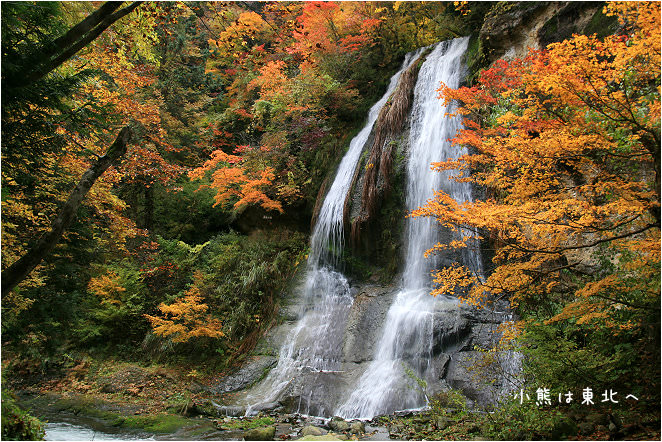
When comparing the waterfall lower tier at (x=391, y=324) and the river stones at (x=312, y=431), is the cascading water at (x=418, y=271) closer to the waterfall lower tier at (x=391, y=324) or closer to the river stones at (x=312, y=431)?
the waterfall lower tier at (x=391, y=324)

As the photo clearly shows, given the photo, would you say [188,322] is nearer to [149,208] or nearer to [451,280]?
[149,208]

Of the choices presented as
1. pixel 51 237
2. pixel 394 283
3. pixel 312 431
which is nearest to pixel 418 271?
pixel 394 283

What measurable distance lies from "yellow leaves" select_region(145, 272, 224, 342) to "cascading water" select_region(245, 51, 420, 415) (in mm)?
1994

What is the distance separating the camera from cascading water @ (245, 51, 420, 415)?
8.85 meters

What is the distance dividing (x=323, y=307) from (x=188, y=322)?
3.68 m

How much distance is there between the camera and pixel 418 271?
390 inches

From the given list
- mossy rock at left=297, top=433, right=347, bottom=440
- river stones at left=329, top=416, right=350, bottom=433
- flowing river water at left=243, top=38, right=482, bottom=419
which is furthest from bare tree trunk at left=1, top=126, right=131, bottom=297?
flowing river water at left=243, top=38, right=482, bottom=419

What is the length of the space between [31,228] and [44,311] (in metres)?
1.65

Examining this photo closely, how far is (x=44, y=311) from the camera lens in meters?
7.38

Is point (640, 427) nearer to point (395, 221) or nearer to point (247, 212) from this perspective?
point (395, 221)

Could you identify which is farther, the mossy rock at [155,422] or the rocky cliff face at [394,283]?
the rocky cliff face at [394,283]

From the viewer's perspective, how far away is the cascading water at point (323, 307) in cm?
885

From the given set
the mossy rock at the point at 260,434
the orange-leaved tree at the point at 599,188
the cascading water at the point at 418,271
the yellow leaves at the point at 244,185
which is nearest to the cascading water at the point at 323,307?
the cascading water at the point at 418,271

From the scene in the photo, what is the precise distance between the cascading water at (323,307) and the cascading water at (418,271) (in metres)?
1.08
